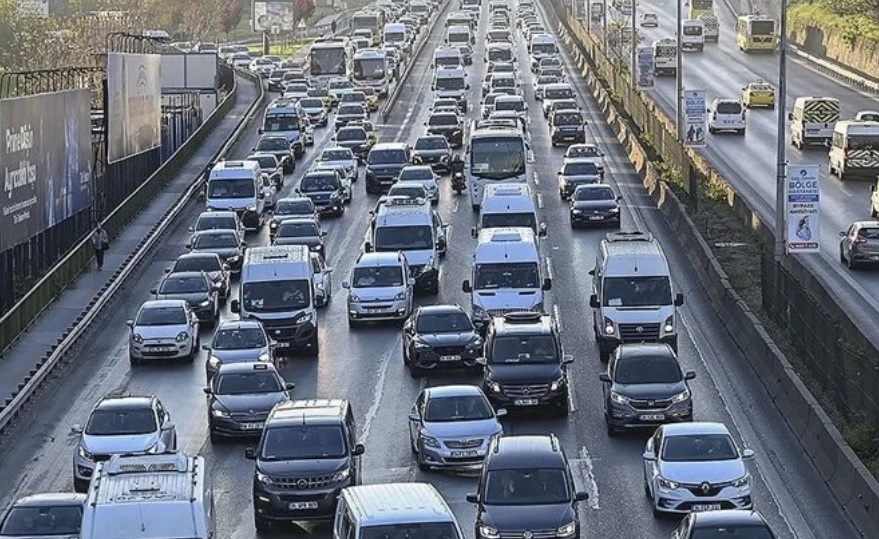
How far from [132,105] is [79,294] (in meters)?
20.5

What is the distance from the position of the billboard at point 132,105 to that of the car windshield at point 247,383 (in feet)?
108

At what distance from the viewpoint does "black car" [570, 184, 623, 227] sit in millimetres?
64188

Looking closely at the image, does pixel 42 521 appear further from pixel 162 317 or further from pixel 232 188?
pixel 232 188

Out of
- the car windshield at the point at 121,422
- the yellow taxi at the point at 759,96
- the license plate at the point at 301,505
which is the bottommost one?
the license plate at the point at 301,505

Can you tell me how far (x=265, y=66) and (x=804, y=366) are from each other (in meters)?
102

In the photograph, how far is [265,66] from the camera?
140 metres

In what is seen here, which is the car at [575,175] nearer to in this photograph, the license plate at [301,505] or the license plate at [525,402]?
the license plate at [525,402]

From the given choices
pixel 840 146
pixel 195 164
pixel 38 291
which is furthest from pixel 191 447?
pixel 195 164

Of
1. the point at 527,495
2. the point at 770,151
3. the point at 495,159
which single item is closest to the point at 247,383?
the point at 527,495

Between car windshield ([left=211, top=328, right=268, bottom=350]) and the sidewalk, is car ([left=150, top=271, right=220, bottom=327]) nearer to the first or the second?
the sidewalk

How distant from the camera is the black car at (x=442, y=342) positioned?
1704 inches

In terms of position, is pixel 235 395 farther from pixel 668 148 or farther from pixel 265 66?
pixel 265 66

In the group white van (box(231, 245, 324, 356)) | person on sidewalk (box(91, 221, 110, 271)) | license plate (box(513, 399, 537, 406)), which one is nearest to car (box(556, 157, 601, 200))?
person on sidewalk (box(91, 221, 110, 271))

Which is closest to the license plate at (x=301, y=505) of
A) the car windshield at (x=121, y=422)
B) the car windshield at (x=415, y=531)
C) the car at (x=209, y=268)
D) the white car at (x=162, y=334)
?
the car windshield at (x=121, y=422)
